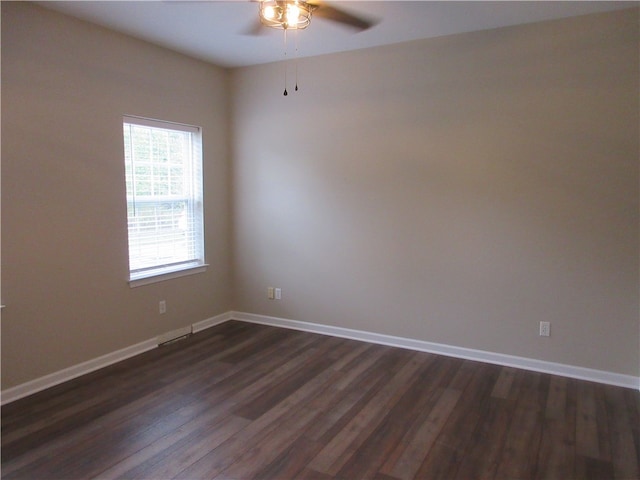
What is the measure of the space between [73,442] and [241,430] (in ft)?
3.08

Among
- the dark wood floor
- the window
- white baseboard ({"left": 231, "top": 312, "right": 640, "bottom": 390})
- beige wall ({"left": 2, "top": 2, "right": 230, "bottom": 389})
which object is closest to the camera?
the dark wood floor

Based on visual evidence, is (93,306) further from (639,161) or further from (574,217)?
(639,161)

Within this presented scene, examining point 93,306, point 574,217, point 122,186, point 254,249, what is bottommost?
point 93,306

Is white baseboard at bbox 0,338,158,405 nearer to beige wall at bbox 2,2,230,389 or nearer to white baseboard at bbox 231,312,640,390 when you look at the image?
beige wall at bbox 2,2,230,389

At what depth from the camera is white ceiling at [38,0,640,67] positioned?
9.75 feet

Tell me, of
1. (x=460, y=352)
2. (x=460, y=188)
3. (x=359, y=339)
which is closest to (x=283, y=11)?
(x=460, y=188)

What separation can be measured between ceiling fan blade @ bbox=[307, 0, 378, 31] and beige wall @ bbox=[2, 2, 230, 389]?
1.63 meters

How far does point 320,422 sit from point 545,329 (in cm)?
196

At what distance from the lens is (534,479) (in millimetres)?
2188

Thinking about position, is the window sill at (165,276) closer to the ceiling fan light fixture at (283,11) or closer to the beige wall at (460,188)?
the beige wall at (460,188)

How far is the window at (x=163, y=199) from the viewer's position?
3.76 m

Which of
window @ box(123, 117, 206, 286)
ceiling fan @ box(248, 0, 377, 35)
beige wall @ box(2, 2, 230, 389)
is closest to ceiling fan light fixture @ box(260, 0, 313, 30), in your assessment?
ceiling fan @ box(248, 0, 377, 35)

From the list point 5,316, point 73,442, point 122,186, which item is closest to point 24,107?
point 122,186

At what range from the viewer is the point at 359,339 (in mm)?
4207
